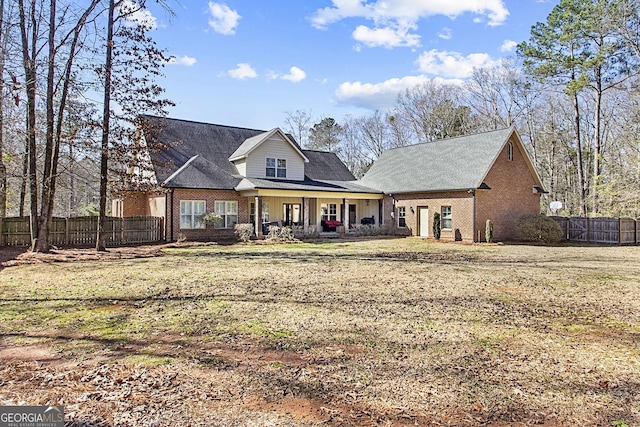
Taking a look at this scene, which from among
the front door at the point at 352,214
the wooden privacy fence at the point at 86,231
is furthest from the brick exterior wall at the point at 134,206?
the front door at the point at 352,214

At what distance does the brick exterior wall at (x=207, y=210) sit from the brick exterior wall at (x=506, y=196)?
12880mm

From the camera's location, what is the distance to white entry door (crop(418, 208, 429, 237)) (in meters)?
24.4

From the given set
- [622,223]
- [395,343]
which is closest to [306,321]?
[395,343]

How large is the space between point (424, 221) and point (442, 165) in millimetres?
3707

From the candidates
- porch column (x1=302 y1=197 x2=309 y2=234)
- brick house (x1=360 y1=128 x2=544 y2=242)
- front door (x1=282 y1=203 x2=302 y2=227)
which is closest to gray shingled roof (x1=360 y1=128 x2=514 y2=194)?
brick house (x1=360 y1=128 x2=544 y2=242)

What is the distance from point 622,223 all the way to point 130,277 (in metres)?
24.7

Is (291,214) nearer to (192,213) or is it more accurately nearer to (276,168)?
(276,168)

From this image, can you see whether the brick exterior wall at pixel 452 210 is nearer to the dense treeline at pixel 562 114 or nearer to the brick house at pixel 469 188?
the brick house at pixel 469 188

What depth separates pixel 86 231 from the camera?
18.2 metres

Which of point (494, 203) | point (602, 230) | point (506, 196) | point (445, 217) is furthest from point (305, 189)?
point (602, 230)

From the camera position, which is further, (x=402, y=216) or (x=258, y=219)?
(x=402, y=216)

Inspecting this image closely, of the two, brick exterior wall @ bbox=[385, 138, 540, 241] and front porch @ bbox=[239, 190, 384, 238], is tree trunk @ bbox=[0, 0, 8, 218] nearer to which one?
front porch @ bbox=[239, 190, 384, 238]

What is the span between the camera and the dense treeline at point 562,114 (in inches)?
990

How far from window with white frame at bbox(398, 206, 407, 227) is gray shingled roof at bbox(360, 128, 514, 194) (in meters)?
1.17
